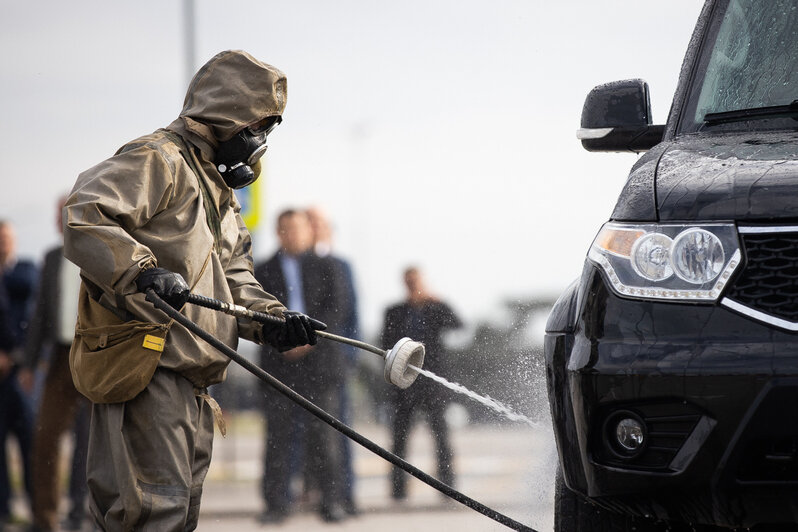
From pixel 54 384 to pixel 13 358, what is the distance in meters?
0.39

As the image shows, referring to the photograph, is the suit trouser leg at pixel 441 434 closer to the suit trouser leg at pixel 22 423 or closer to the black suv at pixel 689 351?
the suit trouser leg at pixel 22 423

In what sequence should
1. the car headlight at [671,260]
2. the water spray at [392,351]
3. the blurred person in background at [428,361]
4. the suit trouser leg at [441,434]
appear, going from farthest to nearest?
the suit trouser leg at [441,434], the blurred person in background at [428,361], the water spray at [392,351], the car headlight at [671,260]

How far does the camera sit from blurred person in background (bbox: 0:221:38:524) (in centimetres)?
758

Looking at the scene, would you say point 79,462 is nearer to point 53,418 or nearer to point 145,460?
point 53,418

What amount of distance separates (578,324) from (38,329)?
16.7 ft

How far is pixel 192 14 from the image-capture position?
1044cm

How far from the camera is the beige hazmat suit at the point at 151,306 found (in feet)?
12.0

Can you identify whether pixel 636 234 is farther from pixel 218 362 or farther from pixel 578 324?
pixel 218 362

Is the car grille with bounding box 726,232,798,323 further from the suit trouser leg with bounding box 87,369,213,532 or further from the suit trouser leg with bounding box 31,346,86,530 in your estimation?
the suit trouser leg with bounding box 31,346,86,530

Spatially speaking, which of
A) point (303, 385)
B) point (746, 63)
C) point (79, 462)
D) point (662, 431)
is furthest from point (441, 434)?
point (662, 431)

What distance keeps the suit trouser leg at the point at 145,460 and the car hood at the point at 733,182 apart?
64.4 inches

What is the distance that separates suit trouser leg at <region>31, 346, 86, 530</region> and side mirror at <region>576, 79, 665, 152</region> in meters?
4.38

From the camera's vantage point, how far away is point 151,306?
3762 mm

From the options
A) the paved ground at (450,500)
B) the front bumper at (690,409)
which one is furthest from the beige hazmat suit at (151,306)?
the paved ground at (450,500)
